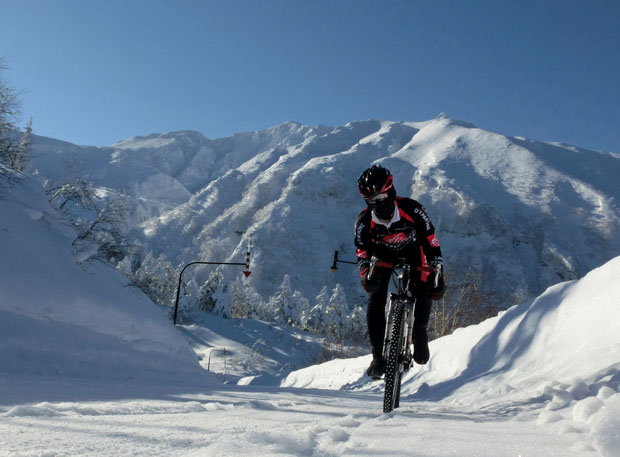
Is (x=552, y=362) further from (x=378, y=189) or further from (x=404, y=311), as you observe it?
(x=378, y=189)

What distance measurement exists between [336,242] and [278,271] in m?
25.9

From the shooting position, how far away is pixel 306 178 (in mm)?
162000

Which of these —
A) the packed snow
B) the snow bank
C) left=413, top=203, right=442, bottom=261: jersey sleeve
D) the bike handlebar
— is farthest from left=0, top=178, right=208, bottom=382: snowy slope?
the snow bank

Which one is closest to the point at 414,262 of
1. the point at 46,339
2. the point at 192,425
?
the point at 192,425

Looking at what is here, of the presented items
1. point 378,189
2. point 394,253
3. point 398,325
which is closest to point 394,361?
point 398,325

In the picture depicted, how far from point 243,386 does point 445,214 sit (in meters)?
141

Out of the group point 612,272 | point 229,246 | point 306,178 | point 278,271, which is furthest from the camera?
point 306,178

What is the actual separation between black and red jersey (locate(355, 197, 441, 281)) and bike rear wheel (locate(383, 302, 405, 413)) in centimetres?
50

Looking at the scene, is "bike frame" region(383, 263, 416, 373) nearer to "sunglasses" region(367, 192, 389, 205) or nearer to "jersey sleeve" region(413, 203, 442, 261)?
"jersey sleeve" region(413, 203, 442, 261)

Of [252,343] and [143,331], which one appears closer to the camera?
[143,331]

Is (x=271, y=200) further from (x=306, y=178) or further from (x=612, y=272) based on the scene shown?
(x=612, y=272)

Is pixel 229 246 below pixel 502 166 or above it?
below

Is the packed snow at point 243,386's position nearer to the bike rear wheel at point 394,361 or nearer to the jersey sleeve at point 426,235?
the bike rear wheel at point 394,361

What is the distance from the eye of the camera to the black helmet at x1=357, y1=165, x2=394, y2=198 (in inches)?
172
